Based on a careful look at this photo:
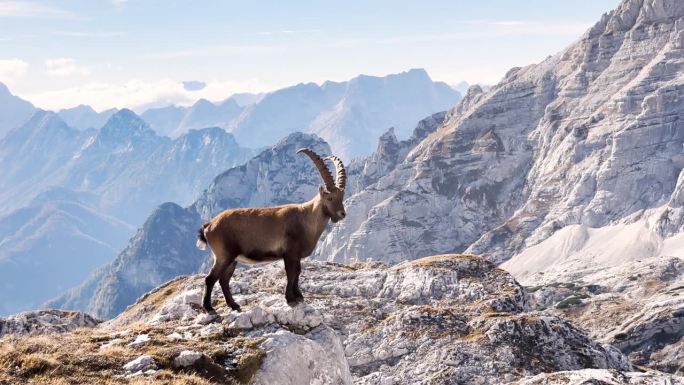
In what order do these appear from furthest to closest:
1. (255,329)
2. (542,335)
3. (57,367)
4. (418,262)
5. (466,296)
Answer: (418,262) < (466,296) < (542,335) < (255,329) < (57,367)

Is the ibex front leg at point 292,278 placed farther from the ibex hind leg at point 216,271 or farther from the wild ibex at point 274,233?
the ibex hind leg at point 216,271

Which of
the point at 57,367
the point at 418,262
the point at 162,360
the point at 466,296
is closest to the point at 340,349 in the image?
the point at 162,360

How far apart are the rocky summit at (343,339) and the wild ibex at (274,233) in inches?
69.9

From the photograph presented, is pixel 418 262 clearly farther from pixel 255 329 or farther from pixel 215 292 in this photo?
pixel 255 329

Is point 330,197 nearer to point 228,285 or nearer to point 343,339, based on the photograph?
point 228,285

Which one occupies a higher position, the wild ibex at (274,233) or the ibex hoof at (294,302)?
the wild ibex at (274,233)

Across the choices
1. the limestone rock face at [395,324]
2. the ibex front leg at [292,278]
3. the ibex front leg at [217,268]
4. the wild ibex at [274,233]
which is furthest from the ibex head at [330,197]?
the ibex front leg at [217,268]

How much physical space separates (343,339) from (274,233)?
1858cm

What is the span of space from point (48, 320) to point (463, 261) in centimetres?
3091

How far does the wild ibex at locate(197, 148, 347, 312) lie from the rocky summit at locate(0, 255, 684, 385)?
5.82 ft

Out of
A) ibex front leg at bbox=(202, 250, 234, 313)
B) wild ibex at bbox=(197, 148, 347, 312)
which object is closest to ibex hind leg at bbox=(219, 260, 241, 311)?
wild ibex at bbox=(197, 148, 347, 312)

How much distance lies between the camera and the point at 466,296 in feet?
163

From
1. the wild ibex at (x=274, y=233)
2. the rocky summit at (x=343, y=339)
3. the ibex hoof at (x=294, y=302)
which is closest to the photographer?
the rocky summit at (x=343, y=339)

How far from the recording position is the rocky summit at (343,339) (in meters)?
20.4
